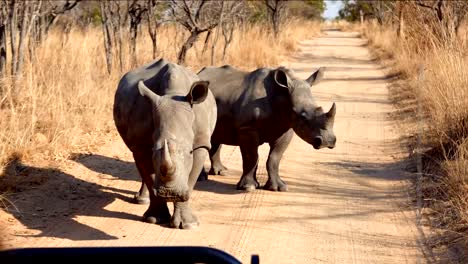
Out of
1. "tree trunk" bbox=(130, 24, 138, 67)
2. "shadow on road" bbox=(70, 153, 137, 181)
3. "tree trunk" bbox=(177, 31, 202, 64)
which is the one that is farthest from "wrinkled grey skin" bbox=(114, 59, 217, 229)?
"tree trunk" bbox=(177, 31, 202, 64)

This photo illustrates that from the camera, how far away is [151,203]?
634cm

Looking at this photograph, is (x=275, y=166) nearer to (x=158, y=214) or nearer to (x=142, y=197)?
(x=142, y=197)

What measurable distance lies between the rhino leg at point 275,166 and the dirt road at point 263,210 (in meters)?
0.10

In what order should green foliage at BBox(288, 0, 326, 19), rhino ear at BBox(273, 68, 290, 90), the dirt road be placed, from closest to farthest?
the dirt road < rhino ear at BBox(273, 68, 290, 90) < green foliage at BBox(288, 0, 326, 19)

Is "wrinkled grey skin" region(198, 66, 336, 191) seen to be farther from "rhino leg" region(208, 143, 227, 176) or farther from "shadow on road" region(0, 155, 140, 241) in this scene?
"shadow on road" region(0, 155, 140, 241)

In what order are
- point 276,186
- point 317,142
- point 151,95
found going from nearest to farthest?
point 151,95
point 317,142
point 276,186

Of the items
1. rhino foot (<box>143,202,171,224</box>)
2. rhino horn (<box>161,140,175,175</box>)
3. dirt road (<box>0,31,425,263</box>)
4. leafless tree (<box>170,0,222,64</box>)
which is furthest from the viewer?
leafless tree (<box>170,0,222,64</box>)

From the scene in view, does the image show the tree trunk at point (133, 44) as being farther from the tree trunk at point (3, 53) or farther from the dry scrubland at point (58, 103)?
the tree trunk at point (3, 53)

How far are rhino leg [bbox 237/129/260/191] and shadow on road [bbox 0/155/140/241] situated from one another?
1.19 m

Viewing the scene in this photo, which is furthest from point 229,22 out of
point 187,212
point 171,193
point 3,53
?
point 171,193

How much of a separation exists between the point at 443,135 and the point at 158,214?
3.66 metres

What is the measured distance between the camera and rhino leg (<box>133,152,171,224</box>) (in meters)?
6.19

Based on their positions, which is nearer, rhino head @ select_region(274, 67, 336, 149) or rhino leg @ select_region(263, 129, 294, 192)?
rhino head @ select_region(274, 67, 336, 149)

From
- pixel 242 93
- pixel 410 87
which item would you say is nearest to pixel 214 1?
pixel 410 87
